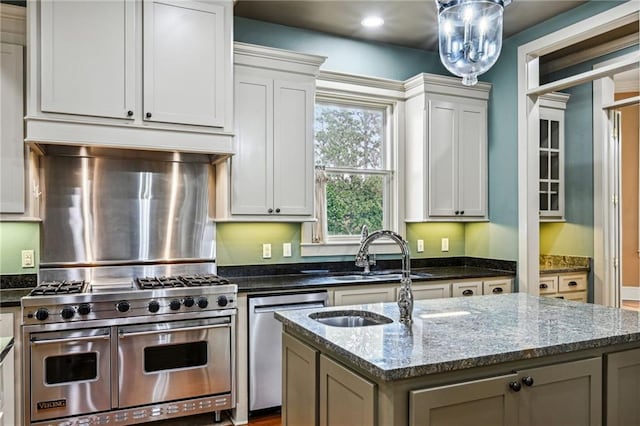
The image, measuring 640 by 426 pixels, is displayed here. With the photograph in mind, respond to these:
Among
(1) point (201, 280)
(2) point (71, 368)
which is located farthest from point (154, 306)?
(2) point (71, 368)

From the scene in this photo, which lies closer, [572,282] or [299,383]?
[299,383]

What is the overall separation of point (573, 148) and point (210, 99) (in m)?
3.79

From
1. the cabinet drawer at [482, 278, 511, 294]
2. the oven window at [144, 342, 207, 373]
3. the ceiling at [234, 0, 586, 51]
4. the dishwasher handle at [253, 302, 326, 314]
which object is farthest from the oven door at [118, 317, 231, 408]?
the ceiling at [234, 0, 586, 51]

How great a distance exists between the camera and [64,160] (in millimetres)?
3229

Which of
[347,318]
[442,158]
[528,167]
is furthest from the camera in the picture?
[442,158]

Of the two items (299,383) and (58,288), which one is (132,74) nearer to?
(58,288)

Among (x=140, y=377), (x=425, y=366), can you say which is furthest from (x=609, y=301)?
(x=140, y=377)

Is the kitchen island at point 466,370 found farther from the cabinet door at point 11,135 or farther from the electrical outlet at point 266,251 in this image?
the cabinet door at point 11,135

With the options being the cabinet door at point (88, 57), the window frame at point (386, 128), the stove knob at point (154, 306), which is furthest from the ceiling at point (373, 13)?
the stove knob at point (154, 306)

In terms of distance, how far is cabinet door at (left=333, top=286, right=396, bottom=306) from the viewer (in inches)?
136

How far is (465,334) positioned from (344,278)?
6.20ft

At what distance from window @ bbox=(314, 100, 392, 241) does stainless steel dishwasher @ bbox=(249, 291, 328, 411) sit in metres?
0.89

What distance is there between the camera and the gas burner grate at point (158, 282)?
300 cm

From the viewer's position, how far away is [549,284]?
432 cm
